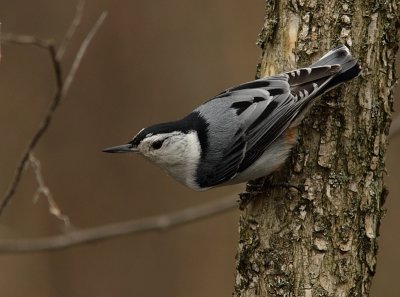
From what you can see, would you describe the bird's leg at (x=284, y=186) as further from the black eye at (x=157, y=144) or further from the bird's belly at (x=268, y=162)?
the black eye at (x=157, y=144)

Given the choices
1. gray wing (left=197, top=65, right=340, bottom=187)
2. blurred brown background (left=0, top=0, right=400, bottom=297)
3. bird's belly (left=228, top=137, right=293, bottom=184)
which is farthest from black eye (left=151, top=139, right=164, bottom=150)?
blurred brown background (left=0, top=0, right=400, bottom=297)

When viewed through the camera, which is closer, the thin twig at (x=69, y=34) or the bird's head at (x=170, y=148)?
the thin twig at (x=69, y=34)

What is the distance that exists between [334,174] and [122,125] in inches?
112

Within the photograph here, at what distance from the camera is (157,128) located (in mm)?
2982

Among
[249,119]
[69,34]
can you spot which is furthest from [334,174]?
[69,34]

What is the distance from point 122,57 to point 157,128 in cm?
245

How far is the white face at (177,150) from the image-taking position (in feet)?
9.84

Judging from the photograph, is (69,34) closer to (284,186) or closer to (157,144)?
(157,144)

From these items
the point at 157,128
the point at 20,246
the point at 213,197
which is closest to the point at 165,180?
the point at 213,197

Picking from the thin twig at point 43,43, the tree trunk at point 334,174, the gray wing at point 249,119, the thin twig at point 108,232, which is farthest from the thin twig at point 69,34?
the thin twig at point 108,232

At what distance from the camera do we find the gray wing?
282cm

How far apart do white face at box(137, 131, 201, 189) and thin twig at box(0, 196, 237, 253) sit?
0.83m

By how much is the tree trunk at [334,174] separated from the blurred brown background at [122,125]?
8.07 ft

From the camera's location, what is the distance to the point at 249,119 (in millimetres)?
2924
